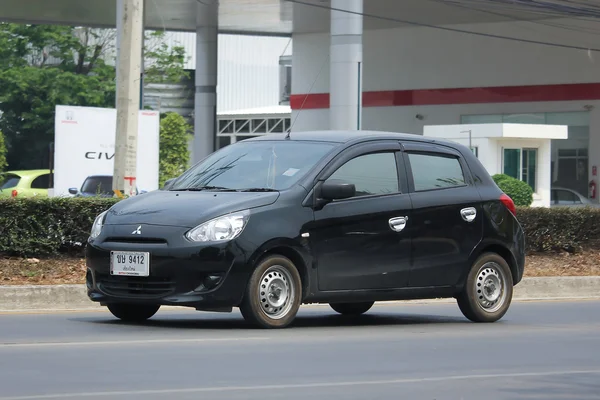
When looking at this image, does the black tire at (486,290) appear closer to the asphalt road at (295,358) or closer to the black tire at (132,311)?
the asphalt road at (295,358)

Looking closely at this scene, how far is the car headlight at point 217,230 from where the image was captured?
10336mm

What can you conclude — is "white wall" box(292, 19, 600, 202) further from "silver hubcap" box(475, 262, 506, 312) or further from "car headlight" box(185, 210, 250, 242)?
"car headlight" box(185, 210, 250, 242)

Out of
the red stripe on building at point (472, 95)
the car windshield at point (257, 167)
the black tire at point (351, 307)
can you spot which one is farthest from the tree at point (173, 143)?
the car windshield at point (257, 167)

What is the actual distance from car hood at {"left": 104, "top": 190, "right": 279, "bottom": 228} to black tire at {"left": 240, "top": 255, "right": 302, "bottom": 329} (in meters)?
0.52

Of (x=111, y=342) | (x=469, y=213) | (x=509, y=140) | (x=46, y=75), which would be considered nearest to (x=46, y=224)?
(x=469, y=213)

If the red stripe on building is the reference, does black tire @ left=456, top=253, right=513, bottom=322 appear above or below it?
below

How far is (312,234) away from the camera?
10906mm

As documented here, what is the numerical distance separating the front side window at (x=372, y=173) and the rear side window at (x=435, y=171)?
0.28m

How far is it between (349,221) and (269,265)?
1.03 meters

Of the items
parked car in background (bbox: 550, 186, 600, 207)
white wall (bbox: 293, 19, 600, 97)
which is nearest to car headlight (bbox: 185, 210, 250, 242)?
parked car in background (bbox: 550, 186, 600, 207)

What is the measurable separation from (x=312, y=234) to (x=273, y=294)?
648mm

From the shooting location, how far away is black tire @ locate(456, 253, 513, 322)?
12.3 meters

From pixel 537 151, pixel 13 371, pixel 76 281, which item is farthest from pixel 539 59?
pixel 13 371

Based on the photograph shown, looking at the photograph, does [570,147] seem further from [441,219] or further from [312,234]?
[312,234]
